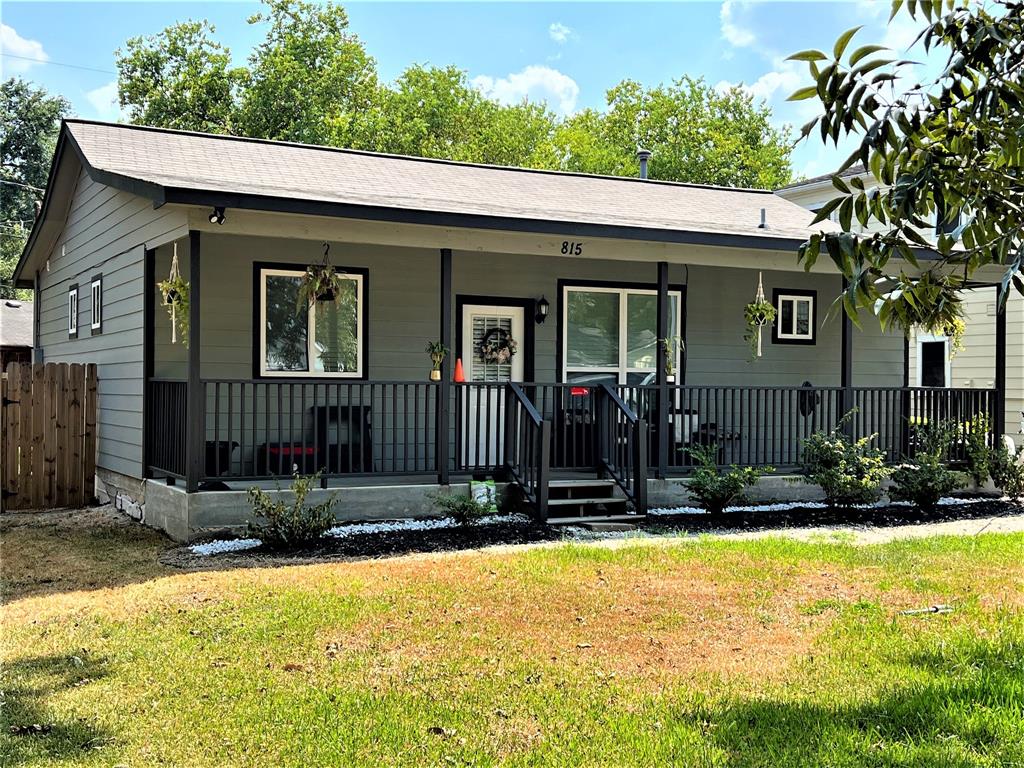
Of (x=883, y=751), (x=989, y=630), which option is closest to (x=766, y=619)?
(x=989, y=630)

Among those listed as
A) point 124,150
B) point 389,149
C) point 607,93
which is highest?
point 607,93

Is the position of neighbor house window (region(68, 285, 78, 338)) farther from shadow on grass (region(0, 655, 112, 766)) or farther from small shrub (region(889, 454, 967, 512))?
small shrub (region(889, 454, 967, 512))

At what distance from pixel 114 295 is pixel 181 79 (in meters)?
26.3

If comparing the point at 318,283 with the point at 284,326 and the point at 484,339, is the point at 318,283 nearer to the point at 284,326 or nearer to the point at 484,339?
the point at 284,326

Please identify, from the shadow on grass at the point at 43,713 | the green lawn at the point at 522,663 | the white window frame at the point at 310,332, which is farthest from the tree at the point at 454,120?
the shadow on grass at the point at 43,713

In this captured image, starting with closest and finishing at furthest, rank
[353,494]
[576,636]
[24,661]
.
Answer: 1. [24,661]
2. [576,636]
3. [353,494]

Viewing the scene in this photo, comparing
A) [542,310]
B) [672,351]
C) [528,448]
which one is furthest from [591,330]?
[528,448]

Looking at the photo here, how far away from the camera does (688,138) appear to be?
38.6m

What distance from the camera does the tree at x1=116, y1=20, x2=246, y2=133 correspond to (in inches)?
1331

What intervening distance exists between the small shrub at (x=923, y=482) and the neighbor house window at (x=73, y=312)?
1068cm

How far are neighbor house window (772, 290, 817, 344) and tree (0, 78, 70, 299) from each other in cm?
3646

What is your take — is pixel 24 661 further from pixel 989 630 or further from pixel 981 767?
pixel 989 630

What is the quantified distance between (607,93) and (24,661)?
39904 mm

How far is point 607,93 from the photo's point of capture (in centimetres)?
4128
